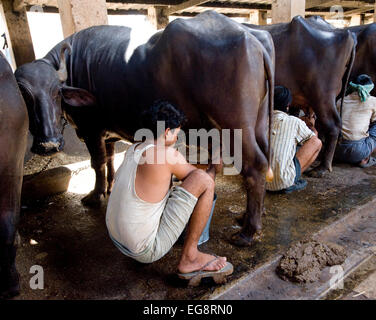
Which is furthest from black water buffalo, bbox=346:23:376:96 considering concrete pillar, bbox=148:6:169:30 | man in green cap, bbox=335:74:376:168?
concrete pillar, bbox=148:6:169:30

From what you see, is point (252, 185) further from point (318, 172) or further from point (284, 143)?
point (318, 172)

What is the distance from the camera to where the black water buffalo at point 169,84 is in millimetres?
2113

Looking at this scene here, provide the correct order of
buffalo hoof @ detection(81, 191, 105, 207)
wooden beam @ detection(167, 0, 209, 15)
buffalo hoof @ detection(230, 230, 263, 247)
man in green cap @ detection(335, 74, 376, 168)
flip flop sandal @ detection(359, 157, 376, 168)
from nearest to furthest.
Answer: buffalo hoof @ detection(230, 230, 263, 247) → buffalo hoof @ detection(81, 191, 105, 207) → man in green cap @ detection(335, 74, 376, 168) → flip flop sandal @ detection(359, 157, 376, 168) → wooden beam @ detection(167, 0, 209, 15)

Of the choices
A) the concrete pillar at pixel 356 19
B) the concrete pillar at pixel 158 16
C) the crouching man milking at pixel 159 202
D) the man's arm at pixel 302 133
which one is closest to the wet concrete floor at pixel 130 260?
the crouching man milking at pixel 159 202

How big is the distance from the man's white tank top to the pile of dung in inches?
36.9

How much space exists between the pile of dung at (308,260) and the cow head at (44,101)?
6.31 ft

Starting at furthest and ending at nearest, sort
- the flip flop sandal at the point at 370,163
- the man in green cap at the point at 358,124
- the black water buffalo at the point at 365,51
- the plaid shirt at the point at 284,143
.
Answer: the black water buffalo at the point at 365,51
the flip flop sandal at the point at 370,163
the man in green cap at the point at 358,124
the plaid shirt at the point at 284,143

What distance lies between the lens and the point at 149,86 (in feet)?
7.96

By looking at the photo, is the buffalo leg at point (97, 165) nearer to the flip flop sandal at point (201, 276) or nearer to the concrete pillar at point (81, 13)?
the concrete pillar at point (81, 13)

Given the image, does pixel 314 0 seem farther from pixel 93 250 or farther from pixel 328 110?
pixel 93 250

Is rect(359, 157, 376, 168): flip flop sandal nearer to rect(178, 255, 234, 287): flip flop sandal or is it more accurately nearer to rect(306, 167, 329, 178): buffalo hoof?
rect(306, 167, 329, 178): buffalo hoof

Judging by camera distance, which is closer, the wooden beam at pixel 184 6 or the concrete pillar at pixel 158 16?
the wooden beam at pixel 184 6

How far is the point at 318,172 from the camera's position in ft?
12.1

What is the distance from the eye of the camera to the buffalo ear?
8.67 feet
